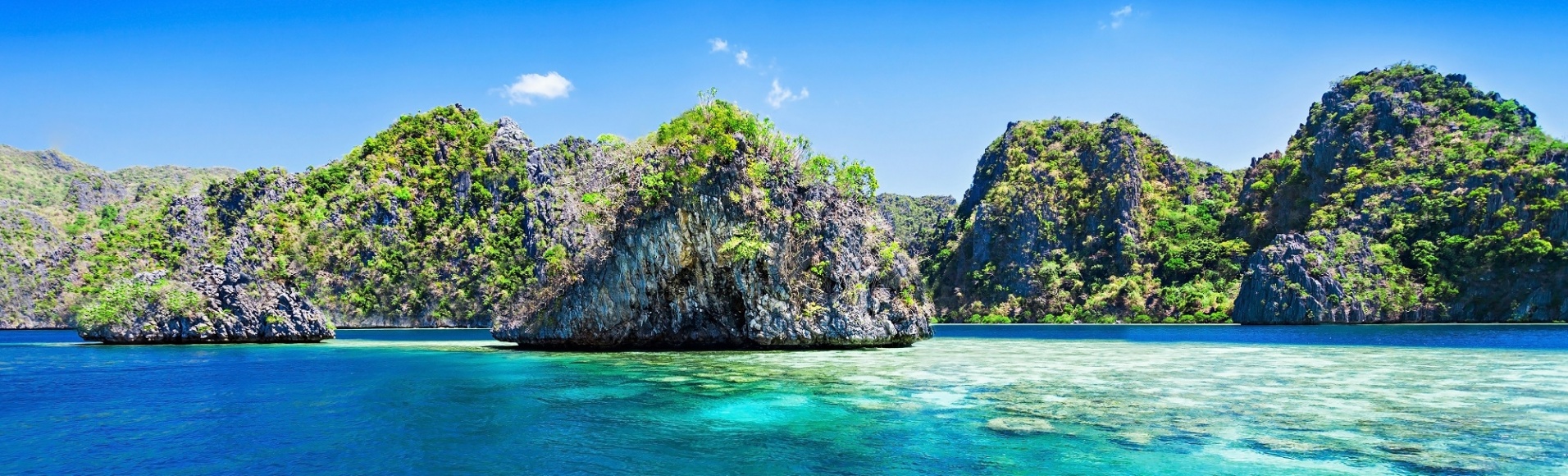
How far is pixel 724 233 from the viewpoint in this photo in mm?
43031

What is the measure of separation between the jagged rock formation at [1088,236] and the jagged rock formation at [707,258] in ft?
293

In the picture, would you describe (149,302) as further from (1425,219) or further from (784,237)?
(1425,219)

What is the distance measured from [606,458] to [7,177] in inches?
10410

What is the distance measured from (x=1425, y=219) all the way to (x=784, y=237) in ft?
317

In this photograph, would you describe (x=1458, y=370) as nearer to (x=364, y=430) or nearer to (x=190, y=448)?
(x=364, y=430)

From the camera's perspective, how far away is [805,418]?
667 inches

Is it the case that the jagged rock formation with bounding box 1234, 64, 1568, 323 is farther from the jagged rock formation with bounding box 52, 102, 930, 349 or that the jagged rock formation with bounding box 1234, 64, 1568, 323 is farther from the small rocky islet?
the jagged rock formation with bounding box 52, 102, 930, 349

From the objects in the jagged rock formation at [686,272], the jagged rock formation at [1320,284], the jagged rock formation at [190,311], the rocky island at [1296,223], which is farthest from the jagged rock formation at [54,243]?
the jagged rock formation at [1320,284]

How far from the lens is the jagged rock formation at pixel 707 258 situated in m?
42.6

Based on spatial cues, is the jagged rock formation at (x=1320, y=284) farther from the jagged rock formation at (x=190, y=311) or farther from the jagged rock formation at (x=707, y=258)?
the jagged rock formation at (x=190, y=311)

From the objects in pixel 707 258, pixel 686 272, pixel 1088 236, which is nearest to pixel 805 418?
pixel 707 258

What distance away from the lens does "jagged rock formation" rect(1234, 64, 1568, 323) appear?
3585 inches

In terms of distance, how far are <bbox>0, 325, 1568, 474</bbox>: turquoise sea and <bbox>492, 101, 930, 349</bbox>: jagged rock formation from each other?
1173cm

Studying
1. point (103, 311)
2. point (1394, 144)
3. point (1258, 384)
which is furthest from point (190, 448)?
point (1394, 144)
